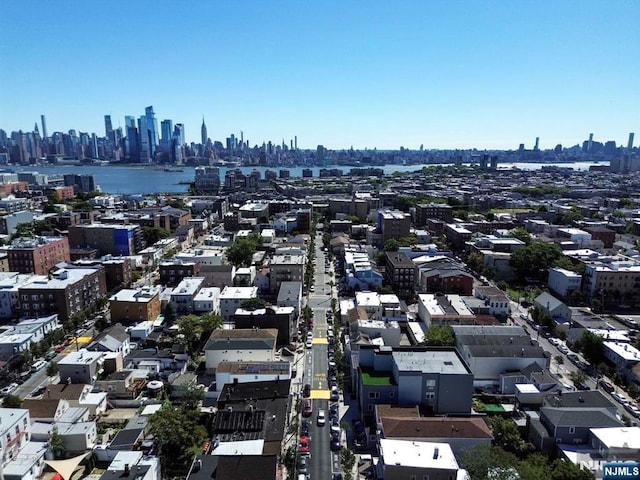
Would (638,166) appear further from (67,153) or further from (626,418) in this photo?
(67,153)

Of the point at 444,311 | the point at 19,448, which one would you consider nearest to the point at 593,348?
the point at 444,311

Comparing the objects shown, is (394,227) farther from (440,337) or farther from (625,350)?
(625,350)

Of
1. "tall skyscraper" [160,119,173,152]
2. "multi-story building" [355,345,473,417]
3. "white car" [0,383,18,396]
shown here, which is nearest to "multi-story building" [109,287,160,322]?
"white car" [0,383,18,396]

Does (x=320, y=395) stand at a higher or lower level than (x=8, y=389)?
higher

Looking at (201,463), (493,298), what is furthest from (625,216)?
(201,463)

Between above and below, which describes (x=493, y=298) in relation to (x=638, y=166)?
below
